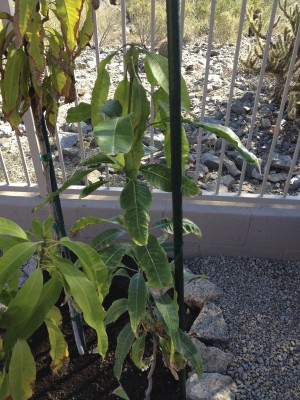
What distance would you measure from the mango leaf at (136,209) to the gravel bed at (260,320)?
125cm

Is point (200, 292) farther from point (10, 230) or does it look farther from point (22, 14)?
point (22, 14)

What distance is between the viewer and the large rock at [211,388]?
80.7 inches

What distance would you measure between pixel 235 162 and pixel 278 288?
1.23 meters

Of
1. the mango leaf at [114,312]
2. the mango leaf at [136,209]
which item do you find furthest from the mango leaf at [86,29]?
the mango leaf at [114,312]

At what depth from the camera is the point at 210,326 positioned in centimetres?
237

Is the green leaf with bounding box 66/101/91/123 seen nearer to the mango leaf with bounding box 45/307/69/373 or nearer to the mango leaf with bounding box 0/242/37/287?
the mango leaf with bounding box 0/242/37/287

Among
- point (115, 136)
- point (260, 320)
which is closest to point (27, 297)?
point (115, 136)

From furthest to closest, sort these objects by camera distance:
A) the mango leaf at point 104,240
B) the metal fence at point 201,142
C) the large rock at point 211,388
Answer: the metal fence at point 201,142 < the large rock at point 211,388 < the mango leaf at point 104,240

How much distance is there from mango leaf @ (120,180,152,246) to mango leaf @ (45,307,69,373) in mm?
453

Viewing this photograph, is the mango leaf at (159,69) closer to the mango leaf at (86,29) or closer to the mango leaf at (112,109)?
the mango leaf at (112,109)

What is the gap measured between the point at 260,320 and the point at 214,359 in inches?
16.6

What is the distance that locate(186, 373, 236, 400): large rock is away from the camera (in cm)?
205

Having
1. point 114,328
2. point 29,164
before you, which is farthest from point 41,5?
point 29,164

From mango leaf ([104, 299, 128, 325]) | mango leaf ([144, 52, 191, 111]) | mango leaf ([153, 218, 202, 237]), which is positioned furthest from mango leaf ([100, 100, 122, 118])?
mango leaf ([104, 299, 128, 325])
